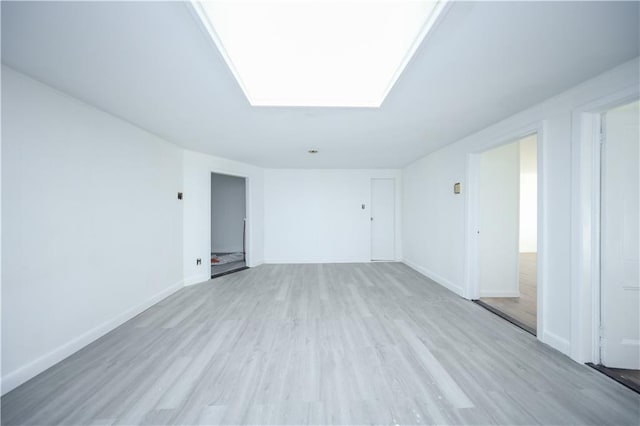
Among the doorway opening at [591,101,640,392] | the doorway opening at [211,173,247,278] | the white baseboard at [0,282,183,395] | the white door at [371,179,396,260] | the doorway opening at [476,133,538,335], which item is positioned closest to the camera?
the white baseboard at [0,282,183,395]

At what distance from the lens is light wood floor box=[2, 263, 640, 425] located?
4.76ft

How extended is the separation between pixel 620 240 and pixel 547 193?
1.97 ft

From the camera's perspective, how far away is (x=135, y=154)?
2.88 m

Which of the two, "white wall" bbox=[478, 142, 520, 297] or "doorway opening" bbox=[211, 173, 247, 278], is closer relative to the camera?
"white wall" bbox=[478, 142, 520, 297]

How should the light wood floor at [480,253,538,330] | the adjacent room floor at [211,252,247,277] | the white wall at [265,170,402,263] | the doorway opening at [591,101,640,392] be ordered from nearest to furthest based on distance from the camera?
1. the doorway opening at [591,101,640,392]
2. the light wood floor at [480,253,538,330]
3. the adjacent room floor at [211,252,247,277]
4. the white wall at [265,170,402,263]

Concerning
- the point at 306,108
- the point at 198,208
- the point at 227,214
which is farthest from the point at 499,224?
the point at 227,214

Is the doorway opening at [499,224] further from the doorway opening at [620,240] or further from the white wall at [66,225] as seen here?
the white wall at [66,225]

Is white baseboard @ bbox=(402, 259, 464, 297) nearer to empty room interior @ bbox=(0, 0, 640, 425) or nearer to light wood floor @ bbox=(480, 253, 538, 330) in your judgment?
empty room interior @ bbox=(0, 0, 640, 425)

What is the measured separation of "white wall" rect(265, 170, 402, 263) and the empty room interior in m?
2.37

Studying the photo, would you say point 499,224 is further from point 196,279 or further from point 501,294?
point 196,279

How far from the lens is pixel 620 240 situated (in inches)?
74.7

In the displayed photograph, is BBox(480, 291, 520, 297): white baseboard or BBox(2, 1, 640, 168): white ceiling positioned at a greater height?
BBox(2, 1, 640, 168): white ceiling

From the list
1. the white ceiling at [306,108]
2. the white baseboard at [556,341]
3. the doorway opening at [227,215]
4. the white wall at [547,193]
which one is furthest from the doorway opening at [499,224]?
the doorway opening at [227,215]

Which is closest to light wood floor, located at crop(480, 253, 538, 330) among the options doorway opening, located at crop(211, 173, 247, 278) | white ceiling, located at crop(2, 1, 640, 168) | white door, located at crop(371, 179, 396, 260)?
white ceiling, located at crop(2, 1, 640, 168)
